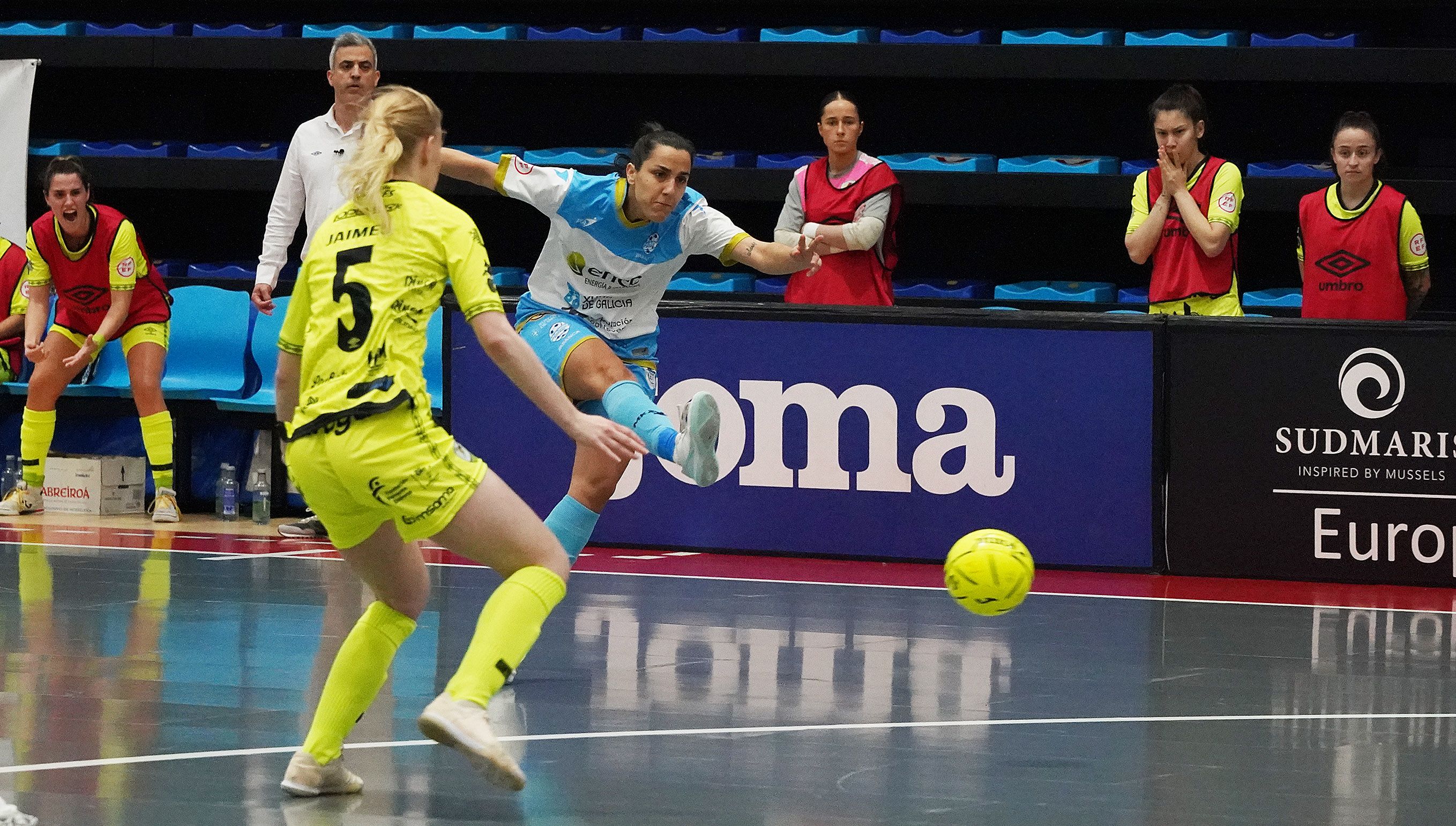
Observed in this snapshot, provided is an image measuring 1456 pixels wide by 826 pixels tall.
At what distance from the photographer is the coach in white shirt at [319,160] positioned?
859 centimetres

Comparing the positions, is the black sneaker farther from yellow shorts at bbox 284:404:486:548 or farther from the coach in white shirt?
yellow shorts at bbox 284:404:486:548

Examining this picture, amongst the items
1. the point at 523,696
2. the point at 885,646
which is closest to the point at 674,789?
the point at 523,696

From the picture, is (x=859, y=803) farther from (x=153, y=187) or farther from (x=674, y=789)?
(x=153, y=187)

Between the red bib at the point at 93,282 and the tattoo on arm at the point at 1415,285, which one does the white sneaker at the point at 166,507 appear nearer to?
the red bib at the point at 93,282

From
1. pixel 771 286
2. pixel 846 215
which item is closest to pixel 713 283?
pixel 771 286

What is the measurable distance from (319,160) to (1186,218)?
13.2ft

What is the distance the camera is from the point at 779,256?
21.5 ft

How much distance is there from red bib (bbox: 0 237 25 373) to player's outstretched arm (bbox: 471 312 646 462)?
8.17 metres

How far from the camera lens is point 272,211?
9.06m

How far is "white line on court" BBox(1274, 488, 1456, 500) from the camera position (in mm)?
8633

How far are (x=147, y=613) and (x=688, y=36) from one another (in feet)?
20.5

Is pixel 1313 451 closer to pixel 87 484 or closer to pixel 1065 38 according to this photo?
pixel 1065 38

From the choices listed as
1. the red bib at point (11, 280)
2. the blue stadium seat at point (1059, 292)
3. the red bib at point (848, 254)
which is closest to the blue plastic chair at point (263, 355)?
the red bib at point (11, 280)

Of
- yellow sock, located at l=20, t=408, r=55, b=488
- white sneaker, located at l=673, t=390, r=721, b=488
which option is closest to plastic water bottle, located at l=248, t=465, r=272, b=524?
yellow sock, located at l=20, t=408, r=55, b=488
